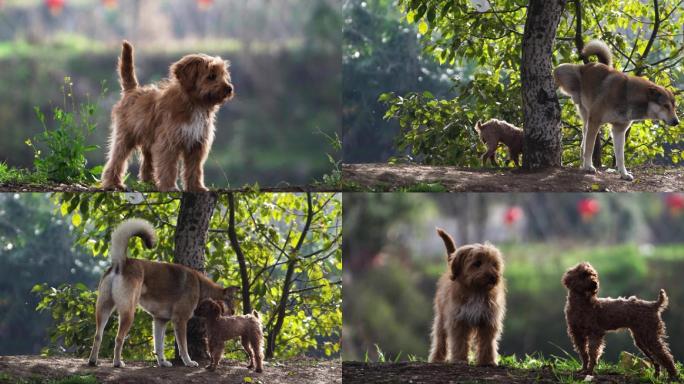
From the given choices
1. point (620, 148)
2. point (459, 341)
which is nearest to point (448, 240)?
point (459, 341)

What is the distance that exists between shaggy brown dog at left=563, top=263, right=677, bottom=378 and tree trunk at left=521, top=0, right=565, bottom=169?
82.3 inches

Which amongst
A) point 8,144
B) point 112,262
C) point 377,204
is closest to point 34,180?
point 112,262

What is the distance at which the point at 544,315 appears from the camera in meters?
17.8

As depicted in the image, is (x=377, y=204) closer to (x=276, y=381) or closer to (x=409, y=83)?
(x=276, y=381)

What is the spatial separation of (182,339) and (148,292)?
23.6 inches

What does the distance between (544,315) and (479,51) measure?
741cm

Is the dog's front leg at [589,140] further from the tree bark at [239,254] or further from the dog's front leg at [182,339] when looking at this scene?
the dog's front leg at [182,339]

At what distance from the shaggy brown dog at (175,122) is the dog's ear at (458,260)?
249cm

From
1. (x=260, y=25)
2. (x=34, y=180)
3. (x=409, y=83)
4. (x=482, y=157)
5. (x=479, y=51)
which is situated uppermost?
(x=260, y=25)

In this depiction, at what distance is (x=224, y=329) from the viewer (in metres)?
9.05

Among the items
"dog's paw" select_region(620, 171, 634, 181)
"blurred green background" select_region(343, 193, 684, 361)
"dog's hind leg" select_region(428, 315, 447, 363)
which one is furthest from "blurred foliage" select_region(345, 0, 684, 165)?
"dog's hind leg" select_region(428, 315, 447, 363)

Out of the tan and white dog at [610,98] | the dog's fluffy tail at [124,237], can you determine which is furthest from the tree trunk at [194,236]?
the tan and white dog at [610,98]

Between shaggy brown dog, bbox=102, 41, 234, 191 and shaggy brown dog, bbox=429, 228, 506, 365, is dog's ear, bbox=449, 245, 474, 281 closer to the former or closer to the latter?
shaggy brown dog, bbox=429, 228, 506, 365

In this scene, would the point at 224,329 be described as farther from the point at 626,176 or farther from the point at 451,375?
the point at 626,176
